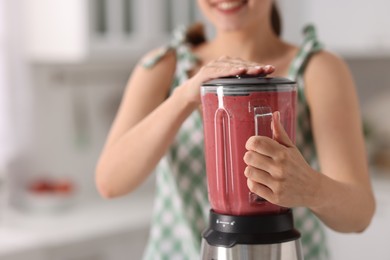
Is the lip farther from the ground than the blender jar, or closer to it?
farther from the ground

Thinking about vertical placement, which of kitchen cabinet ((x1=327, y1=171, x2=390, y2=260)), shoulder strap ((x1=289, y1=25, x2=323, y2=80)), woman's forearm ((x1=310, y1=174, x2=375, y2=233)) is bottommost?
kitchen cabinet ((x1=327, y1=171, x2=390, y2=260))

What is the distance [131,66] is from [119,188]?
6.89 ft

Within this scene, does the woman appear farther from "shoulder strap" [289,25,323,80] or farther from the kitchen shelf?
the kitchen shelf

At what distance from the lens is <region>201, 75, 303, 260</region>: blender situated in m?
0.66

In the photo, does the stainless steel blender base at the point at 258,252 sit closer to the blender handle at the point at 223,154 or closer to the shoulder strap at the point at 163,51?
the blender handle at the point at 223,154

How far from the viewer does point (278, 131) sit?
65 centimetres

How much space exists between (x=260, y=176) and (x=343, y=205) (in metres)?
0.16

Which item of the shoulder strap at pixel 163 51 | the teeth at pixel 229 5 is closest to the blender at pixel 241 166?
the teeth at pixel 229 5

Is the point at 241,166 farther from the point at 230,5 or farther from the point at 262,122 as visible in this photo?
the point at 230,5

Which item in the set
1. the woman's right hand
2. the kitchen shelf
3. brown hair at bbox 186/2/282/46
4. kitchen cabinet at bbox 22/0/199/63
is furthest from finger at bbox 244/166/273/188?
kitchen cabinet at bbox 22/0/199/63

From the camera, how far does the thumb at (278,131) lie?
0.65 meters

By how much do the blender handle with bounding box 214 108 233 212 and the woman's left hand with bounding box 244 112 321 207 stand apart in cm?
4

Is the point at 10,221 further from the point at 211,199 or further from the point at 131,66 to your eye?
the point at 211,199

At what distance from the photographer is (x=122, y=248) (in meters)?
2.41
